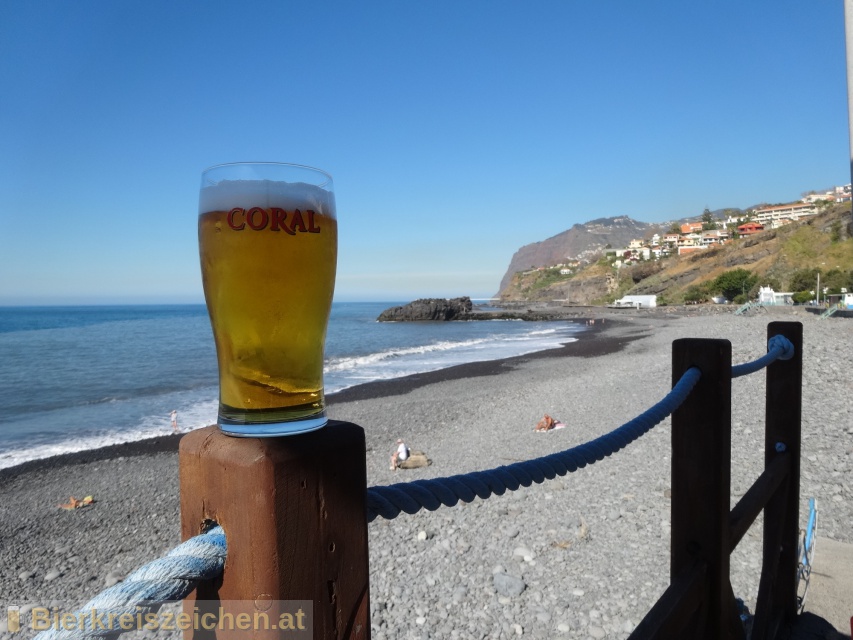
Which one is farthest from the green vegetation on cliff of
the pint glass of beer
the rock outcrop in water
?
the pint glass of beer

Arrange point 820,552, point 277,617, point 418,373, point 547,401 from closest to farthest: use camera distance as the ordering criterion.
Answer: point 277,617, point 820,552, point 547,401, point 418,373

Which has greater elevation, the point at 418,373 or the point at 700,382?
the point at 700,382

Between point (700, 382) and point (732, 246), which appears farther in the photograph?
point (732, 246)

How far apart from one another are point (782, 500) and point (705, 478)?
5.00 feet

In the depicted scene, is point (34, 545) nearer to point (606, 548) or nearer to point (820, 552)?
point (606, 548)

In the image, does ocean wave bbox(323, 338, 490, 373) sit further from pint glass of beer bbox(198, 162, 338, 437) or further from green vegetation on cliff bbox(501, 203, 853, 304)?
green vegetation on cliff bbox(501, 203, 853, 304)

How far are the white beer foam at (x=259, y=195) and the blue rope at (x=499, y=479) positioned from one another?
37cm

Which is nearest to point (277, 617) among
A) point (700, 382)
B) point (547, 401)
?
point (700, 382)

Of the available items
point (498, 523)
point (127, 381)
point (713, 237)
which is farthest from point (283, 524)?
point (713, 237)

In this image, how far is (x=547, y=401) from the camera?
38.3ft

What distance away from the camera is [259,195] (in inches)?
26.6

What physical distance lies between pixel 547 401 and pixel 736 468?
6119 millimetres

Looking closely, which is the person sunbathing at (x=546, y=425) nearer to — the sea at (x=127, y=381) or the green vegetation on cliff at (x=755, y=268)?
the sea at (x=127, y=381)

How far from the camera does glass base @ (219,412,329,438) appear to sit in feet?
1.98
